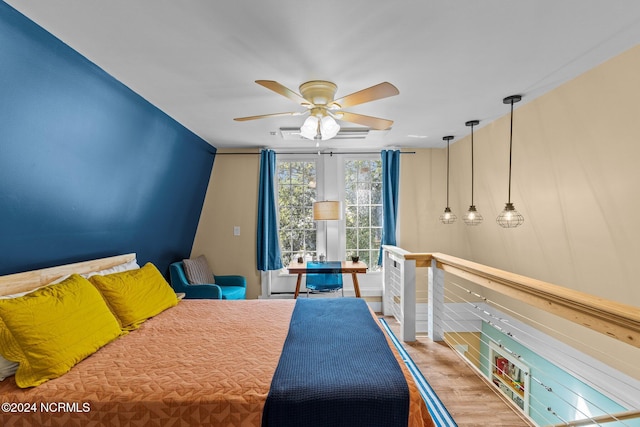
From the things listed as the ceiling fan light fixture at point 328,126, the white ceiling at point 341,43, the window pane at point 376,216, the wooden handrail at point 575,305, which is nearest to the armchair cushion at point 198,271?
the white ceiling at point 341,43

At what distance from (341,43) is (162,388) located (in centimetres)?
199

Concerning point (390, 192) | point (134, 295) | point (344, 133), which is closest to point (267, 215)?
point (344, 133)

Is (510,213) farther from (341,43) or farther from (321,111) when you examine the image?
(341,43)

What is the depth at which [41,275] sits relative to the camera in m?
2.00

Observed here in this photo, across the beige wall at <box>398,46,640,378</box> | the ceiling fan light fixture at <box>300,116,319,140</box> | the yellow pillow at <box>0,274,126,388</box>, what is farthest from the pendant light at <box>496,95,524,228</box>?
the yellow pillow at <box>0,274,126,388</box>

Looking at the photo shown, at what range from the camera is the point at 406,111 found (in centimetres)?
296

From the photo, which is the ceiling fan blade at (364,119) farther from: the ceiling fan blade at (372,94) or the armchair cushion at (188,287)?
the armchair cushion at (188,287)

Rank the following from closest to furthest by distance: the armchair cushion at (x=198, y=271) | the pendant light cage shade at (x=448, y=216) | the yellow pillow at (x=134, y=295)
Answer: the yellow pillow at (x=134, y=295) < the armchair cushion at (x=198, y=271) < the pendant light cage shade at (x=448, y=216)

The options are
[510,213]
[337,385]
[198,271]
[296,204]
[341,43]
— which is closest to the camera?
[337,385]

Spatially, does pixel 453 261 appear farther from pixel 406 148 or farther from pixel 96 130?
pixel 96 130

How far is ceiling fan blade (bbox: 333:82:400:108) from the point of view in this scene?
1.78 m

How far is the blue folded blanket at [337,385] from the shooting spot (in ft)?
4.20

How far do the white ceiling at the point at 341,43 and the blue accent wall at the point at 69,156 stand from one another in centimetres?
13

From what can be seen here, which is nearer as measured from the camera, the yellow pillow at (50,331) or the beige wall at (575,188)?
the yellow pillow at (50,331)
